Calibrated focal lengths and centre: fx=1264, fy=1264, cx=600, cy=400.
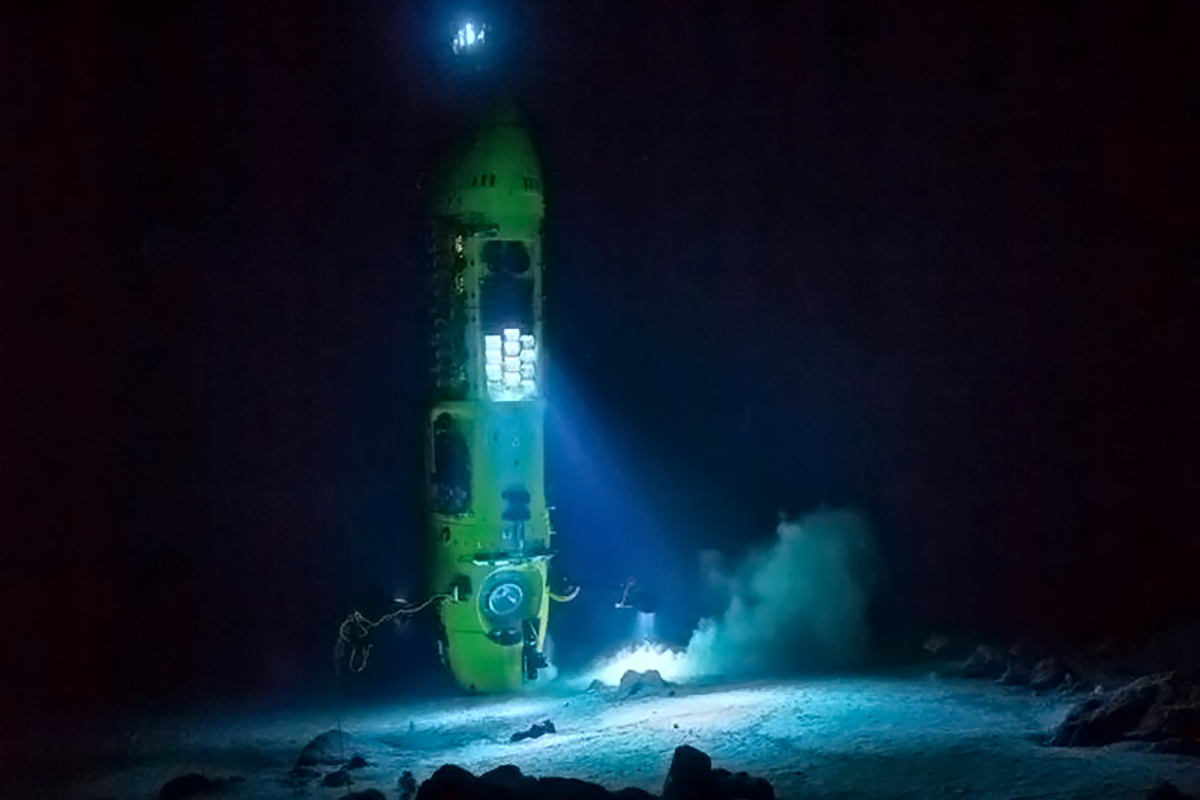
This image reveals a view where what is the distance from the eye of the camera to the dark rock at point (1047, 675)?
20641 millimetres

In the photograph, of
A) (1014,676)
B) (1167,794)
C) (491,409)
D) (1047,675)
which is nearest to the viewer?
(1167,794)

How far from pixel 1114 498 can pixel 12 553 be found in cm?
2449

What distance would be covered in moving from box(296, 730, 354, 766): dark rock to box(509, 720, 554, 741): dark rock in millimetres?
2495

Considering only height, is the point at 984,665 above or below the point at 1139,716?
above

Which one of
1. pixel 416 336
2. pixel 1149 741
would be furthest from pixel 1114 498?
pixel 416 336

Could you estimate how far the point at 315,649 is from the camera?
27344mm

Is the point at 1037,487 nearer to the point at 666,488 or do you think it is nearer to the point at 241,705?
the point at 666,488

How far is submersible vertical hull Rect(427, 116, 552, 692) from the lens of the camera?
74.3 ft

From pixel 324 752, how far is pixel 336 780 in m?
1.51

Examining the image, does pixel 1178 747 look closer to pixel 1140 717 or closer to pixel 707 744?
pixel 1140 717

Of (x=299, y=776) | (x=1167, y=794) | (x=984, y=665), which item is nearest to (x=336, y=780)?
Result: (x=299, y=776)

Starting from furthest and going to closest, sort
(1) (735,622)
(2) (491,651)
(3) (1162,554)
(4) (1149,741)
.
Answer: (3) (1162,554) < (1) (735,622) < (2) (491,651) < (4) (1149,741)

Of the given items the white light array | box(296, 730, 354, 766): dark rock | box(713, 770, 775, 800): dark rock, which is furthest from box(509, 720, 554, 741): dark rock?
the white light array

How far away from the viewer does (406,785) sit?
1592cm
